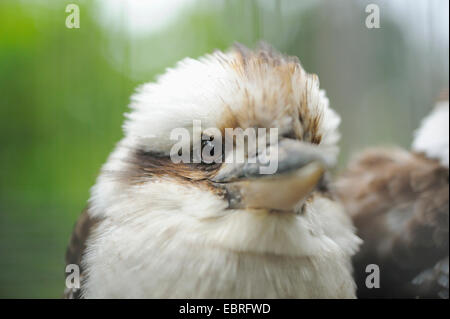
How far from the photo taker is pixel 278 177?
22.4 inches

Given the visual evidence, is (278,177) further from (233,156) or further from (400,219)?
(400,219)

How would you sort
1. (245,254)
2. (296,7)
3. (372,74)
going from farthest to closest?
1. (372,74)
2. (296,7)
3. (245,254)

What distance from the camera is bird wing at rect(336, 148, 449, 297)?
1061mm

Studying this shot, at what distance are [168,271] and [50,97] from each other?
1.88 feet

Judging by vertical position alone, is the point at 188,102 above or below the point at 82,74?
below

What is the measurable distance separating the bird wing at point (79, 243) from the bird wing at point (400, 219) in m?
0.56

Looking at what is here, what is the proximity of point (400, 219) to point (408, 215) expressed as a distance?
0.9 inches

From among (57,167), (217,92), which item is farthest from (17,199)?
(217,92)

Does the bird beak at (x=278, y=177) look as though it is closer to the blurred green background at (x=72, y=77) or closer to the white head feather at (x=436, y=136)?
the blurred green background at (x=72, y=77)

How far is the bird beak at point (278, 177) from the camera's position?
1.83 feet

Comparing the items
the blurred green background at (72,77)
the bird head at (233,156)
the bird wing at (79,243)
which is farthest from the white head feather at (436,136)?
the bird wing at (79,243)

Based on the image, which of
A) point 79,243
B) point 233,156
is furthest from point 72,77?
point 233,156

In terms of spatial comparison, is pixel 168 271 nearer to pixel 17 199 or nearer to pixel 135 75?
pixel 135 75

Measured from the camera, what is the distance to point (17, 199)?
1.08 meters
